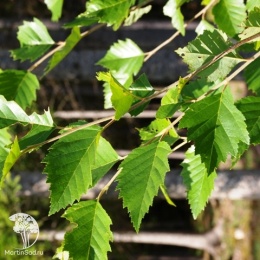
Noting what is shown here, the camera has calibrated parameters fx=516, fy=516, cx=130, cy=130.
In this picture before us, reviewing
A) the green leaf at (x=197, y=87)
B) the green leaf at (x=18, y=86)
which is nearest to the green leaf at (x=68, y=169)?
the green leaf at (x=197, y=87)

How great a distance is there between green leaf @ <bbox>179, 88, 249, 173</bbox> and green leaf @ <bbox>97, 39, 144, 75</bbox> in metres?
0.40

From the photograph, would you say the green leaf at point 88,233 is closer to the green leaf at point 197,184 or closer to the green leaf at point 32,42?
the green leaf at point 197,184

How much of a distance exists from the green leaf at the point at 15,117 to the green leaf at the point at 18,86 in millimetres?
279

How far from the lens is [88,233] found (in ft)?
2.13

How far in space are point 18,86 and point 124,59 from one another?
217mm

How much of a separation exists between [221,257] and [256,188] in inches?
36.9

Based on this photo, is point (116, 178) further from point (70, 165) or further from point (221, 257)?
point (221, 257)

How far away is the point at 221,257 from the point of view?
2799 mm

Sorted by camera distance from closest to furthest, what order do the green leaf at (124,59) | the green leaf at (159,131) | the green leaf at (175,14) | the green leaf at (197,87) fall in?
the green leaf at (159,131) → the green leaf at (197,87) → the green leaf at (175,14) → the green leaf at (124,59)

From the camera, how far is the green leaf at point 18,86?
3.04 feet

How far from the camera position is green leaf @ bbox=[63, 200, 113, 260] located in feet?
2.08

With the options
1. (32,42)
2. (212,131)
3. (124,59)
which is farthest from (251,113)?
(32,42)

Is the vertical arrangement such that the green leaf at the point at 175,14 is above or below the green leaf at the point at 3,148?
above

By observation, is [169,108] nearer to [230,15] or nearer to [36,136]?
[36,136]
